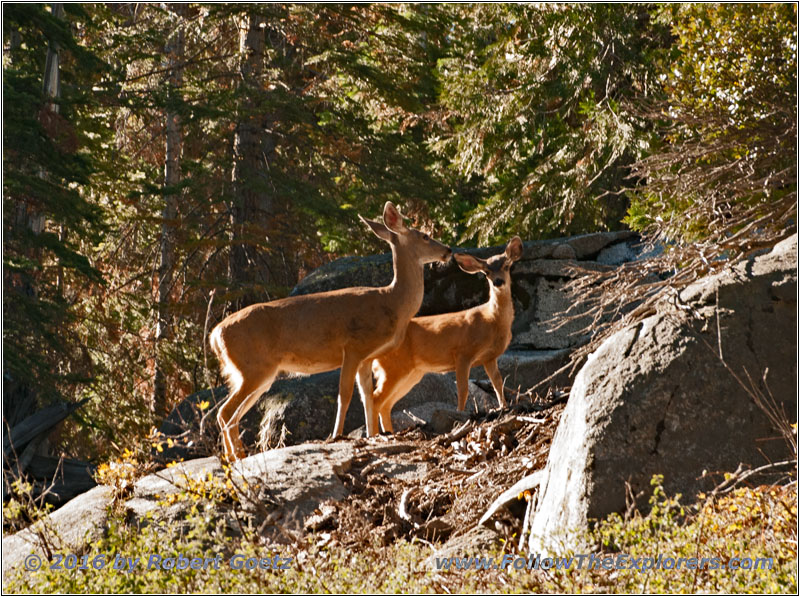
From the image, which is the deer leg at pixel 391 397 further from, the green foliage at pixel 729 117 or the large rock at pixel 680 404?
the large rock at pixel 680 404

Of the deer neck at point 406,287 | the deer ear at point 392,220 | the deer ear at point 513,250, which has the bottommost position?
the deer neck at point 406,287

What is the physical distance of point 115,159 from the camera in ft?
75.4

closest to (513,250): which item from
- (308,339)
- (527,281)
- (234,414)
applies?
(308,339)

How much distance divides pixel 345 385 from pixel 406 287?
117cm

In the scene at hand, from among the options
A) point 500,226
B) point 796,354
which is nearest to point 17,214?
point 500,226

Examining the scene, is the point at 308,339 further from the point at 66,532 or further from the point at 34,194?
the point at 34,194

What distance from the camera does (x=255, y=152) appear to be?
20.2 metres

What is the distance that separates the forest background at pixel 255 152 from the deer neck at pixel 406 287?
3.83 m

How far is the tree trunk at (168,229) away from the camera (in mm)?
19984

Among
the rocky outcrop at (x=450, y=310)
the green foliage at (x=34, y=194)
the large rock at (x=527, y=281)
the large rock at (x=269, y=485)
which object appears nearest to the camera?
the large rock at (x=269, y=485)

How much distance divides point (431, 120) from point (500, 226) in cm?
354

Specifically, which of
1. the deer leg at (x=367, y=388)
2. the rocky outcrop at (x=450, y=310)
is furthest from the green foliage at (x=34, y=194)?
the deer leg at (x=367, y=388)

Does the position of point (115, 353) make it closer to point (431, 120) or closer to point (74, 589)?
point (431, 120)

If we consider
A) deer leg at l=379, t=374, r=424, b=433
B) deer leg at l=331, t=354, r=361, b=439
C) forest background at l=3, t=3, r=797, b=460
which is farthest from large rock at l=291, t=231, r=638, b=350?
deer leg at l=331, t=354, r=361, b=439
